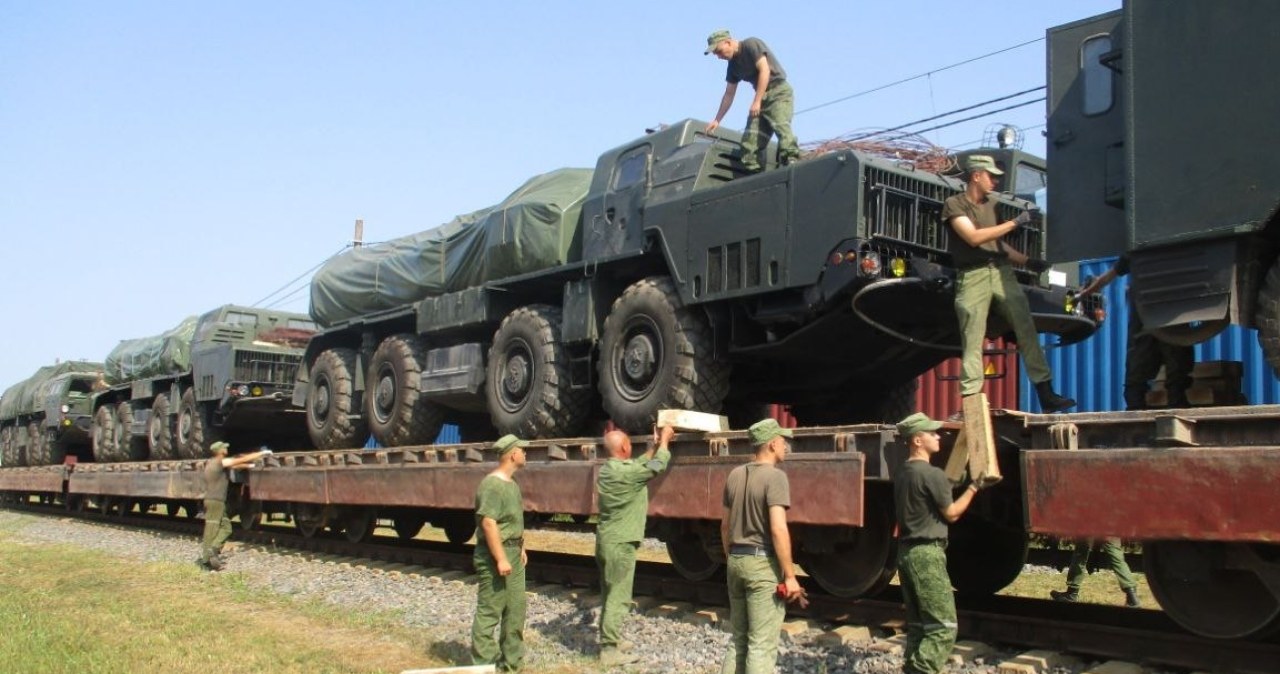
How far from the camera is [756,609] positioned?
594cm

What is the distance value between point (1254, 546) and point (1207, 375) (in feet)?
4.62

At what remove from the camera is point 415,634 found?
8.38 meters

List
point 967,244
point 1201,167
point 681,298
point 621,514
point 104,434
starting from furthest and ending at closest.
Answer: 1. point 104,434
2. point 681,298
3. point 621,514
4. point 967,244
5. point 1201,167

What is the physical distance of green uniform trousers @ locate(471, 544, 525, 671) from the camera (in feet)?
23.9

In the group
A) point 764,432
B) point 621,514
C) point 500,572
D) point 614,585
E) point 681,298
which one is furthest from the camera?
point 681,298

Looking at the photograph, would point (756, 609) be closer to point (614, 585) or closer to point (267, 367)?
point (614, 585)

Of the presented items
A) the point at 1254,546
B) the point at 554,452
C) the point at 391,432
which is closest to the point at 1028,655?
the point at 1254,546

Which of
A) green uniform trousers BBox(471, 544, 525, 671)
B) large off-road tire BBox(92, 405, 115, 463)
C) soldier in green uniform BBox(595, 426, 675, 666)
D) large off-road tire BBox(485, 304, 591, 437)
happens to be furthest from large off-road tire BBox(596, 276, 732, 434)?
large off-road tire BBox(92, 405, 115, 463)

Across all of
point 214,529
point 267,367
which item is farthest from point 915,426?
point 267,367

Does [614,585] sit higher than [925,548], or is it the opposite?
[925,548]

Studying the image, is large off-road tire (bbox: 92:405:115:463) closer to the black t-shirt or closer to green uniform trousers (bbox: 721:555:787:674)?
the black t-shirt

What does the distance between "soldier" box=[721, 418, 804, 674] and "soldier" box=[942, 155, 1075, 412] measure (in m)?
1.54

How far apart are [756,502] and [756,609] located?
0.52m

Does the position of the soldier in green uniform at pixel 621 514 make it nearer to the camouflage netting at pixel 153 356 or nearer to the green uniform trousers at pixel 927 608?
the green uniform trousers at pixel 927 608
